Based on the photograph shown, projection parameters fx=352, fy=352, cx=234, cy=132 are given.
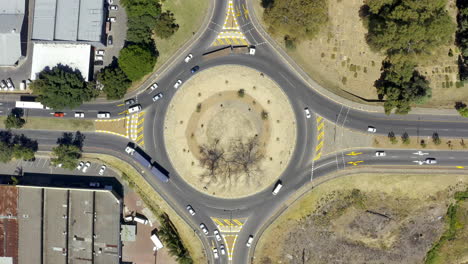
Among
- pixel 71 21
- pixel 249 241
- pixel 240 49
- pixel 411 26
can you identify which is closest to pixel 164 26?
pixel 240 49

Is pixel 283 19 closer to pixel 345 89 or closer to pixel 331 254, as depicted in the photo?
pixel 345 89

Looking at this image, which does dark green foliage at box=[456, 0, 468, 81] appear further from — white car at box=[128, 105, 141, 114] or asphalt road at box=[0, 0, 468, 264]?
white car at box=[128, 105, 141, 114]

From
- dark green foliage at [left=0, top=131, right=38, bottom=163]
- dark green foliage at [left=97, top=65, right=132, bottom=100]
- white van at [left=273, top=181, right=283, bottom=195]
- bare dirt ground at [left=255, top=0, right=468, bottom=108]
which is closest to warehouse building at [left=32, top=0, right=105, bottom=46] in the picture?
dark green foliage at [left=97, top=65, right=132, bottom=100]

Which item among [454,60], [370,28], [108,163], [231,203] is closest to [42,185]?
[108,163]

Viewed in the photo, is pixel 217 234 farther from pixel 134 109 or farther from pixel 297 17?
pixel 297 17

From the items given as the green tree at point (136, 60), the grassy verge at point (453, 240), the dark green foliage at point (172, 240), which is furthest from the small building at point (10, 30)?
the grassy verge at point (453, 240)
